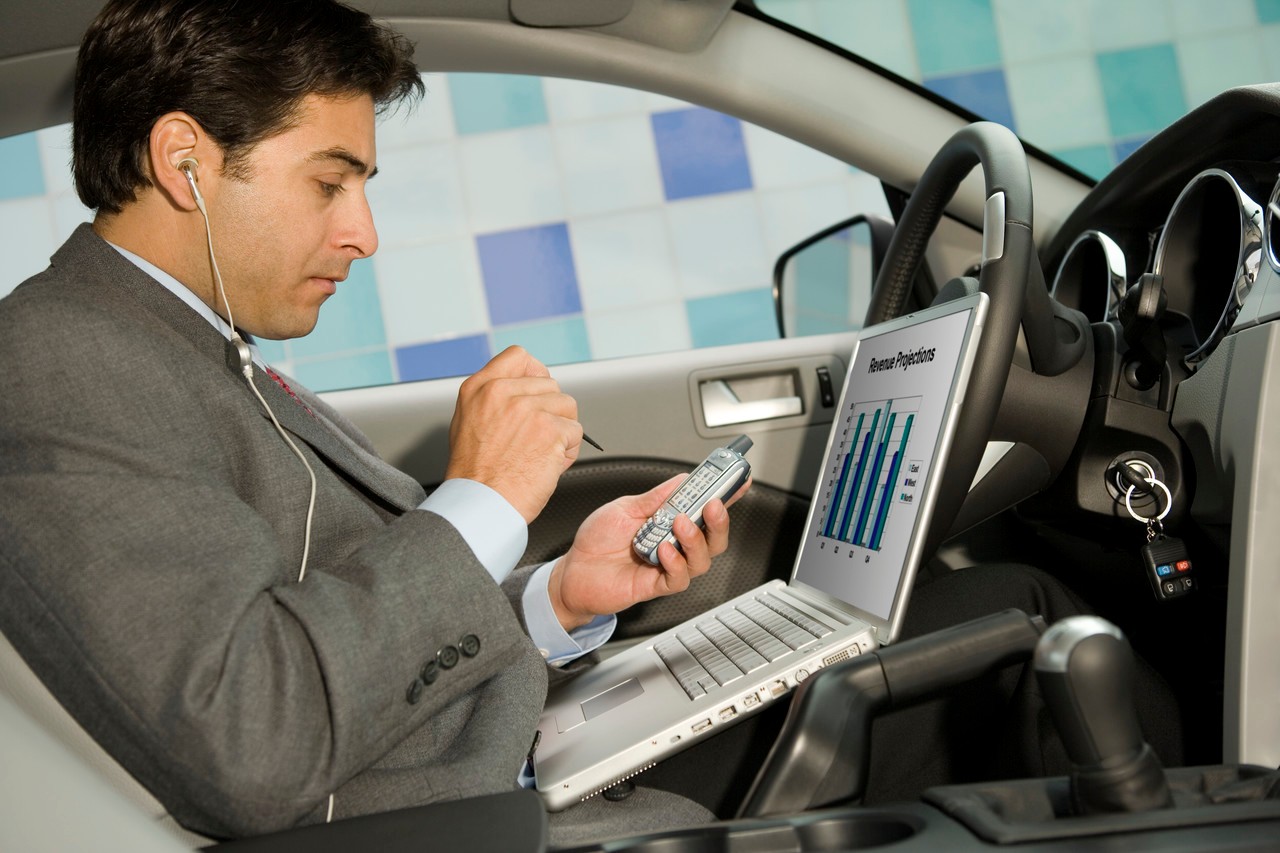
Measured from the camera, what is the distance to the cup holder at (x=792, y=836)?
0.60 meters

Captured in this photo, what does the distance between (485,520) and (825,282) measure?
4.78ft

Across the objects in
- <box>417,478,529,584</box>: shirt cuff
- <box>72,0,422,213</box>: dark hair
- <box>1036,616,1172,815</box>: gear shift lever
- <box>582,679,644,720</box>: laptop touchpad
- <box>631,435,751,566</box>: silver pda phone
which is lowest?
<box>582,679,644,720</box>: laptop touchpad

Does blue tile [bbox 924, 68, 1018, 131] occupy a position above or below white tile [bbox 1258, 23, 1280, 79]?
below

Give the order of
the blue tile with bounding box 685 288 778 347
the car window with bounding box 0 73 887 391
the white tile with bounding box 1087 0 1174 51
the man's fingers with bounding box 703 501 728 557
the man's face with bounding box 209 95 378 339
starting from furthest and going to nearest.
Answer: the blue tile with bounding box 685 288 778 347, the car window with bounding box 0 73 887 391, the white tile with bounding box 1087 0 1174 51, the man's fingers with bounding box 703 501 728 557, the man's face with bounding box 209 95 378 339

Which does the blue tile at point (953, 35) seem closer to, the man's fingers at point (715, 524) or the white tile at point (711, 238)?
the man's fingers at point (715, 524)

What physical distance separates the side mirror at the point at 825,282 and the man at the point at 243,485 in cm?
98

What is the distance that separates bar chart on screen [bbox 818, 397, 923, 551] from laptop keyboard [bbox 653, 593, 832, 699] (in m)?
0.12

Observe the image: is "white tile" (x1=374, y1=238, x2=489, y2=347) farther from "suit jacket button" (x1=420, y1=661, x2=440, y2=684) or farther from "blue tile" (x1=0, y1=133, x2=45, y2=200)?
"suit jacket button" (x1=420, y1=661, x2=440, y2=684)

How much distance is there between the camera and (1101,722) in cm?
57

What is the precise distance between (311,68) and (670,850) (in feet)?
2.49

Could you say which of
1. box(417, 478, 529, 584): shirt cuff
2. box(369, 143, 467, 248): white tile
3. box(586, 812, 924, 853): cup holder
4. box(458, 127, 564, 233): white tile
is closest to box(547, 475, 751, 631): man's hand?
box(417, 478, 529, 584): shirt cuff

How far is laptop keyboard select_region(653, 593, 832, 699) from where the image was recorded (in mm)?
1031

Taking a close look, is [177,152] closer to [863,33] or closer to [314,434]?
[314,434]

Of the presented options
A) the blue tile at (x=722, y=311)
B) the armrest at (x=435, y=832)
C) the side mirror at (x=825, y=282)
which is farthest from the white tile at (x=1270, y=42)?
the armrest at (x=435, y=832)
